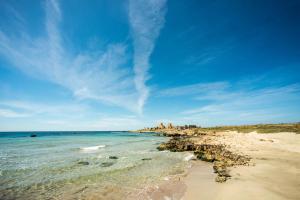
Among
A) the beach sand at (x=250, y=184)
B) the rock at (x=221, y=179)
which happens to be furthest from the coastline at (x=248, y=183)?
the rock at (x=221, y=179)

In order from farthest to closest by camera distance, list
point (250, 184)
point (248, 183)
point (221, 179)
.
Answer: point (221, 179) < point (248, 183) < point (250, 184)

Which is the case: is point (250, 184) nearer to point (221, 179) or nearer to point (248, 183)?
Result: point (248, 183)

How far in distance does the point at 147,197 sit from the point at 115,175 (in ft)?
17.9

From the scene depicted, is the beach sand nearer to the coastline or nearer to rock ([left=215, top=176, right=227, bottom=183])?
the coastline

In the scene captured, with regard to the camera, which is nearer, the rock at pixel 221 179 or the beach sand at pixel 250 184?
the beach sand at pixel 250 184

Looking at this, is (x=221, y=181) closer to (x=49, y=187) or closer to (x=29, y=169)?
(x=49, y=187)

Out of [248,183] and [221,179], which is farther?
[221,179]

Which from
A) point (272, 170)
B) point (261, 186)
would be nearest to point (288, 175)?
point (272, 170)

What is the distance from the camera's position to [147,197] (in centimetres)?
971

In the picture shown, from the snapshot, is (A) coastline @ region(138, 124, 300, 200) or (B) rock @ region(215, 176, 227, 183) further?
(B) rock @ region(215, 176, 227, 183)

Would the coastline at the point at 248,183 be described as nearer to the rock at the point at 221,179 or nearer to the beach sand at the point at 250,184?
the beach sand at the point at 250,184

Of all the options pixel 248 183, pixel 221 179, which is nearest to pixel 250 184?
pixel 248 183

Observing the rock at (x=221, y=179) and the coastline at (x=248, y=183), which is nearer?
the coastline at (x=248, y=183)

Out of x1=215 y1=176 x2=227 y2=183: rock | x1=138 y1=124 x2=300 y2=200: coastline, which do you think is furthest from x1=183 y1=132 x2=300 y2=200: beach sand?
x1=215 y1=176 x2=227 y2=183: rock
